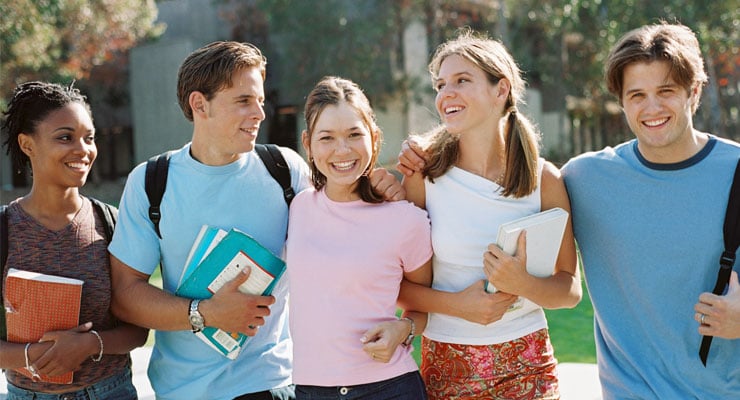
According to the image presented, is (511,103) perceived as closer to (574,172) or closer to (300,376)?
(574,172)

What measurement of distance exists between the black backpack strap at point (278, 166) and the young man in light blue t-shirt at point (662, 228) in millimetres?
1190

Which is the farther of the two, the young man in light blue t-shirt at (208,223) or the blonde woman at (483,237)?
the young man in light blue t-shirt at (208,223)

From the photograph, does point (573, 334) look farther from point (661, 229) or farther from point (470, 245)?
point (470, 245)

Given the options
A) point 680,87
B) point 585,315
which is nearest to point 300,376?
point 680,87

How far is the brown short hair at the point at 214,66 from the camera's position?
9.38 ft

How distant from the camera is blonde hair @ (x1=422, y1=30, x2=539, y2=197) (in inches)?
109

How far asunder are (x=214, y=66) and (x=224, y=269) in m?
0.77

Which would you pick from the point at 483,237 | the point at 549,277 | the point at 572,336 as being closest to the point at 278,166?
the point at 483,237

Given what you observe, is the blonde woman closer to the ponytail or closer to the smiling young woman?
the ponytail

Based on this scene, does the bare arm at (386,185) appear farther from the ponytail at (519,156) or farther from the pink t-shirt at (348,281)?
the ponytail at (519,156)

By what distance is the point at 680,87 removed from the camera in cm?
273

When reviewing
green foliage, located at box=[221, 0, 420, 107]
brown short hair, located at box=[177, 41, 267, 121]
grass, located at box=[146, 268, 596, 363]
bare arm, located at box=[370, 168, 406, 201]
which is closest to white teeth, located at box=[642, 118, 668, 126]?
bare arm, located at box=[370, 168, 406, 201]

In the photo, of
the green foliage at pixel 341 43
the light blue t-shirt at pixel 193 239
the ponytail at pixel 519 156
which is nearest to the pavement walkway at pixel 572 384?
the light blue t-shirt at pixel 193 239

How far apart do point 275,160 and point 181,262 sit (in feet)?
1.81
